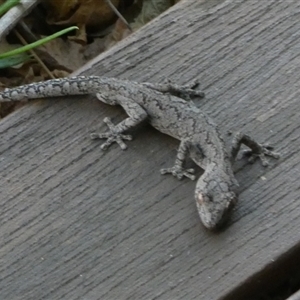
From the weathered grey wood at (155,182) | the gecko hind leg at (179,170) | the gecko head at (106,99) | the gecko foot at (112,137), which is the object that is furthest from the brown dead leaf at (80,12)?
the gecko hind leg at (179,170)

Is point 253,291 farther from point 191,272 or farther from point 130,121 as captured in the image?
point 130,121

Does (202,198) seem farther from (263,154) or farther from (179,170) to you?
(263,154)

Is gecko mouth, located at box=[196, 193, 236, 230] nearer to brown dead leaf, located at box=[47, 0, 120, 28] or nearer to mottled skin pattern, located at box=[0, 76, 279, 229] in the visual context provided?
mottled skin pattern, located at box=[0, 76, 279, 229]

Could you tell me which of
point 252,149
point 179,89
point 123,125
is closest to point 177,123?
point 179,89

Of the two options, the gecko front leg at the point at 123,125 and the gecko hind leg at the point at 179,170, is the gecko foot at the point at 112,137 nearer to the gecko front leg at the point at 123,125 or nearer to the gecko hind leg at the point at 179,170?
the gecko front leg at the point at 123,125

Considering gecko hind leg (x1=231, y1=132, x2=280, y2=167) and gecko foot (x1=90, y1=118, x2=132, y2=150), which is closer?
gecko hind leg (x1=231, y1=132, x2=280, y2=167)

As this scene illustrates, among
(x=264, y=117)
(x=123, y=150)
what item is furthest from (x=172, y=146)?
(x=264, y=117)

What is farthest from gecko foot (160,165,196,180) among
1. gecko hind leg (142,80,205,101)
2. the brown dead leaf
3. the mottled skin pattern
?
the brown dead leaf
